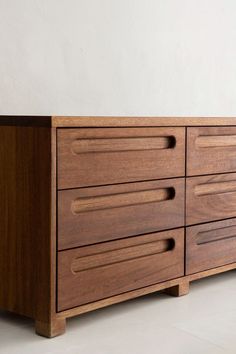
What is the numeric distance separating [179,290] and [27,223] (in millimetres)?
674

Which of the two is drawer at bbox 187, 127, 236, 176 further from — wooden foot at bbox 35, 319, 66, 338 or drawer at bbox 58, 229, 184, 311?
wooden foot at bbox 35, 319, 66, 338

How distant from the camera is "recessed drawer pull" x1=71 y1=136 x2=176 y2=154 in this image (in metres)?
2.00

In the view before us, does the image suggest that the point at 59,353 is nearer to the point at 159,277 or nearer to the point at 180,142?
the point at 159,277

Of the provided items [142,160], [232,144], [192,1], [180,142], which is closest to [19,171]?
[142,160]

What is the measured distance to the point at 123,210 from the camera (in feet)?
7.06

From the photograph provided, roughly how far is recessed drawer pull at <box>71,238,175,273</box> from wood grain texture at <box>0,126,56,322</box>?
4.4 inches

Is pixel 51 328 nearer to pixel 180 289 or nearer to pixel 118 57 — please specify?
pixel 180 289

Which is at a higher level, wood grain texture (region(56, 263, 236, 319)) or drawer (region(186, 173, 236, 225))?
drawer (region(186, 173, 236, 225))

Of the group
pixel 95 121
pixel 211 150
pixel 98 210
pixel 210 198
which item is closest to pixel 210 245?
pixel 210 198

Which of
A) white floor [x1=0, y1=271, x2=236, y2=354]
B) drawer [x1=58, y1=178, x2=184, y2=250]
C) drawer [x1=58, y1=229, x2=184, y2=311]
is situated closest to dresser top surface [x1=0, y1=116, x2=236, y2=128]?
drawer [x1=58, y1=178, x2=184, y2=250]

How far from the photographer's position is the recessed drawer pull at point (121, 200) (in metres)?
2.03

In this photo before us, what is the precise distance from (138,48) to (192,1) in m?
0.43

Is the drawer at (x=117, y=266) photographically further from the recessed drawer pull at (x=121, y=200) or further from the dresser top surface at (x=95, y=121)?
the dresser top surface at (x=95, y=121)

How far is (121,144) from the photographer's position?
212cm
